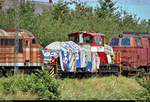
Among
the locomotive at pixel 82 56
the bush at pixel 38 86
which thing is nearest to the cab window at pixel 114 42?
the locomotive at pixel 82 56

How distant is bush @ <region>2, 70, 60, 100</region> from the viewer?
11.0 metres

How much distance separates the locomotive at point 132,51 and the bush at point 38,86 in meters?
9.10

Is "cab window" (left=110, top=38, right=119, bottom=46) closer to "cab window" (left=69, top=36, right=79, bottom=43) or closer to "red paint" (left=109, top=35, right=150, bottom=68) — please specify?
"red paint" (left=109, top=35, right=150, bottom=68)

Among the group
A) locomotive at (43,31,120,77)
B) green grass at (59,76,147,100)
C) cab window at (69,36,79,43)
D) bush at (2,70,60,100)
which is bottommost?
green grass at (59,76,147,100)

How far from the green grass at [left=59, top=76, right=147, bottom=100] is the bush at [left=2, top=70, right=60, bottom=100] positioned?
21.8 inches

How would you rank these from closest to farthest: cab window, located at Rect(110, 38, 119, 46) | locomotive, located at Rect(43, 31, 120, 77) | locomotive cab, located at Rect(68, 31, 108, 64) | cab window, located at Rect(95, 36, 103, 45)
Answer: locomotive, located at Rect(43, 31, 120, 77), locomotive cab, located at Rect(68, 31, 108, 64), cab window, located at Rect(95, 36, 103, 45), cab window, located at Rect(110, 38, 119, 46)

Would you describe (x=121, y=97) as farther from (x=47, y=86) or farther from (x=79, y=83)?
(x=79, y=83)

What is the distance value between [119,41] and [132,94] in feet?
31.8

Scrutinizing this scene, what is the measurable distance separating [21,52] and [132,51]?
8.26 meters

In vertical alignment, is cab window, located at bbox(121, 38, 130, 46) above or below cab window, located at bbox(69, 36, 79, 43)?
below

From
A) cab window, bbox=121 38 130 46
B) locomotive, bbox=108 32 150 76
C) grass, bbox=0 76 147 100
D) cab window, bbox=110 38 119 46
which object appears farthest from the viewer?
cab window, bbox=110 38 119 46

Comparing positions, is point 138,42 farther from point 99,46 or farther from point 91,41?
point 91,41

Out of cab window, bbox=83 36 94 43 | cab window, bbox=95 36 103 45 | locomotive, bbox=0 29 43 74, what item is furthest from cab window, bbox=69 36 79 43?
locomotive, bbox=0 29 43 74

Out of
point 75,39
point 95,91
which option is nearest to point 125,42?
point 75,39
